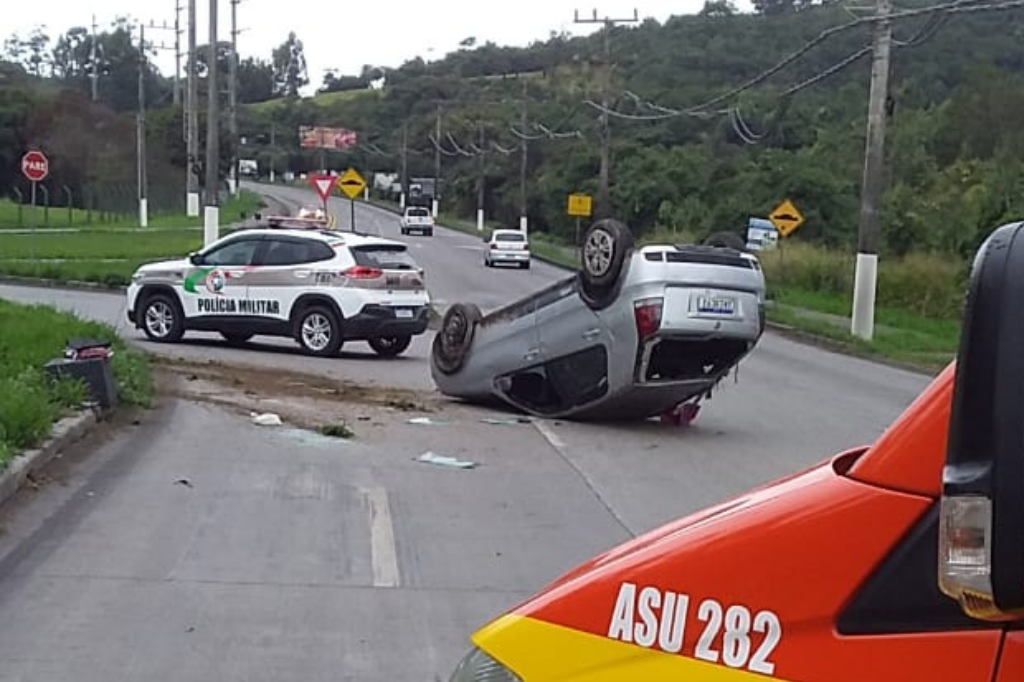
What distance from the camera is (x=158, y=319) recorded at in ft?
79.5

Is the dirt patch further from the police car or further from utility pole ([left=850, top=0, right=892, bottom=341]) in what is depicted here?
utility pole ([left=850, top=0, right=892, bottom=341])

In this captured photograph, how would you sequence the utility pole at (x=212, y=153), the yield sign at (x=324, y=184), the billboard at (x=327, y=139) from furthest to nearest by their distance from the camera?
the billboard at (x=327, y=139)
the yield sign at (x=324, y=184)
the utility pole at (x=212, y=153)

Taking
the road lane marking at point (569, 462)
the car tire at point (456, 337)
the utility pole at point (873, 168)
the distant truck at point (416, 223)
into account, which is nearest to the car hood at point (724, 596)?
the road lane marking at point (569, 462)

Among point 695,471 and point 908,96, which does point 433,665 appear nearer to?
point 695,471

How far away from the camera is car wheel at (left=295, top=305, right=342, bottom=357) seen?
904 inches

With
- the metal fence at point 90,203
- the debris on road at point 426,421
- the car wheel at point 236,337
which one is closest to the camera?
the debris on road at point 426,421

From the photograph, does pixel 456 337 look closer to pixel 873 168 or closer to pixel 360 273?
pixel 360 273

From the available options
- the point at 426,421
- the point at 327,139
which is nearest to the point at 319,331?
the point at 426,421

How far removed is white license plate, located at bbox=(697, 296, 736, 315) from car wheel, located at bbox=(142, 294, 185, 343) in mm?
11576

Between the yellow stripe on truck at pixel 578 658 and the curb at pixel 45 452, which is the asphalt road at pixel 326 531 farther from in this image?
the yellow stripe on truck at pixel 578 658

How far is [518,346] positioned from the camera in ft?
53.3

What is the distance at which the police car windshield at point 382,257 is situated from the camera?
23.3m

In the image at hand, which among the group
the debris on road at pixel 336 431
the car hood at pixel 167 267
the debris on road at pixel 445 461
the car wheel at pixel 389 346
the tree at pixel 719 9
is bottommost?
the car wheel at pixel 389 346

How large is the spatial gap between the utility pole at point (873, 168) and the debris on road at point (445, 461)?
18152mm
